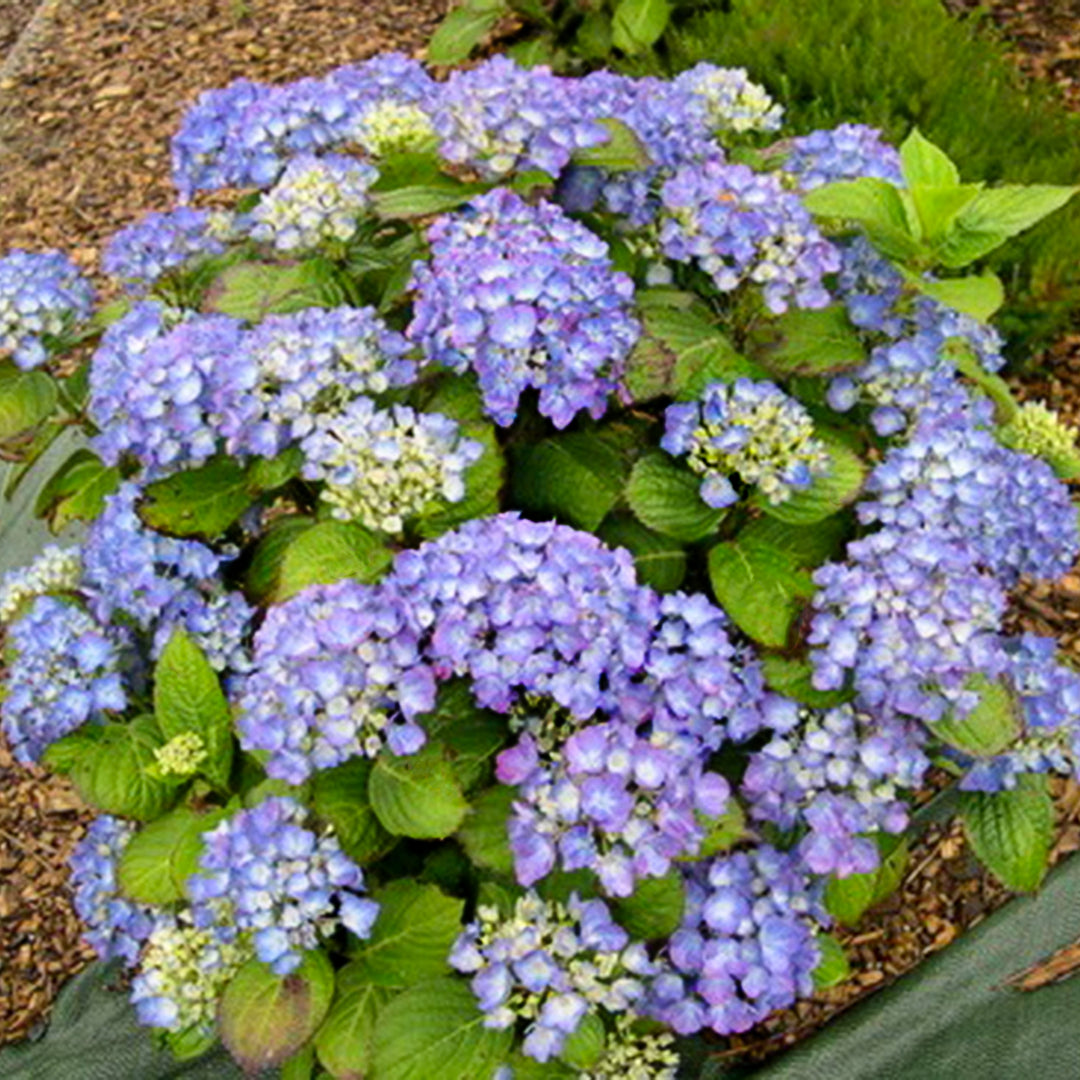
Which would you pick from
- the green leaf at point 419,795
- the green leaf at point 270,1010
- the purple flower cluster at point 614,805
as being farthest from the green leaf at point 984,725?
the green leaf at point 270,1010

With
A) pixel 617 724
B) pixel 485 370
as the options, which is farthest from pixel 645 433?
pixel 617 724

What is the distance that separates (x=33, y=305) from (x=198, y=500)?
41 cm

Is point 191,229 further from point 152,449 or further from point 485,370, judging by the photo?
point 485,370

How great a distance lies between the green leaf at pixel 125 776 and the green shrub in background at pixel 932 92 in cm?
193

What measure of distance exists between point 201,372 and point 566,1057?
2.84 feet

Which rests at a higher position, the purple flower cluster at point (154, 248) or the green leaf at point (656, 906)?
the purple flower cluster at point (154, 248)

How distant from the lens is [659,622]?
1695mm

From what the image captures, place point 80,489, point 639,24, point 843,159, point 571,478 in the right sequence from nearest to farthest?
1. point 571,478
2. point 843,159
3. point 80,489
4. point 639,24

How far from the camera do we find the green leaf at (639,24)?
3912mm

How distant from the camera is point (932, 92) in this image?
137 inches

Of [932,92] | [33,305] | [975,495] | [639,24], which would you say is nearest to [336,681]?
[975,495]

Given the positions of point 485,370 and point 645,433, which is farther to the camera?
point 645,433

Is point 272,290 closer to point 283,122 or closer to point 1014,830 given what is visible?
point 283,122

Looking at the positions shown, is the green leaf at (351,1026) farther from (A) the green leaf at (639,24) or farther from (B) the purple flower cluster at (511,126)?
(A) the green leaf at (639,24)
